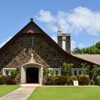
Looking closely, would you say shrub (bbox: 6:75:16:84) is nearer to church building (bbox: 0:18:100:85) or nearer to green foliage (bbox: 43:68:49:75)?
church building (bbox: 0:18:100:85)

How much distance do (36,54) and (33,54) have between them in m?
0.38

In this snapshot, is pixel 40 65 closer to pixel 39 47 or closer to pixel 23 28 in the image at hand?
pixel 39 47

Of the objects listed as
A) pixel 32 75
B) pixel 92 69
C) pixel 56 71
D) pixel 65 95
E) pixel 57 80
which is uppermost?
pixel 92 69

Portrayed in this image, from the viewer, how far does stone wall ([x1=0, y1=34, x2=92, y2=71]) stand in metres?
26.8

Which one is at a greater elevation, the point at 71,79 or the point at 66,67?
the point at 66,67

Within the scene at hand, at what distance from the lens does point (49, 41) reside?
1062 inches

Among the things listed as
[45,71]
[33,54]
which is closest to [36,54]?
[33,54]

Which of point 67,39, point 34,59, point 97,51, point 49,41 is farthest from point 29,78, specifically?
point 97,51

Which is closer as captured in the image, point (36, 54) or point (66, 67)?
point (66, 67)

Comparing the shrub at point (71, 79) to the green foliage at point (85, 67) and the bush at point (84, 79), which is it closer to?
the bush at point (84, 79)

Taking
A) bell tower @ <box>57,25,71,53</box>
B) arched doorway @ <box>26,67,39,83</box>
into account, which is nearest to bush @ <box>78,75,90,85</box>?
arched doorway @ <box>26,67,39,83</box>

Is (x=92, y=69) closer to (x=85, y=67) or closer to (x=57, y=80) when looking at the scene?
(x=85, y=67)

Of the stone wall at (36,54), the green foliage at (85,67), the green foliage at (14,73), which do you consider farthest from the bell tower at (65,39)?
the green foliage at (14,73)

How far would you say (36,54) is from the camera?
26984 millimetres
